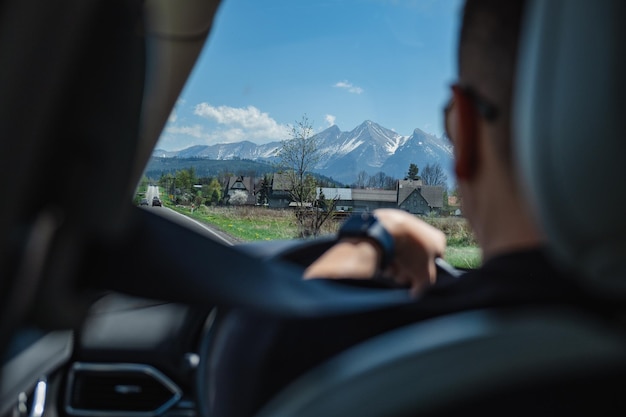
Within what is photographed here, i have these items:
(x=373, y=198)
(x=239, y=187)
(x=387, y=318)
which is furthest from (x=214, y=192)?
(x=387, y=318)

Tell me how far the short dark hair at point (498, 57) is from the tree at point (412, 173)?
1.39m

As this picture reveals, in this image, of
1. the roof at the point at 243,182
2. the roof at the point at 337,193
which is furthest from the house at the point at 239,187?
the roof at the point at 337,193

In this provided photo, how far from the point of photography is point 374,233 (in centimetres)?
184

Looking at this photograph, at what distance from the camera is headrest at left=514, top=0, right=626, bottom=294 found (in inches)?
37.8

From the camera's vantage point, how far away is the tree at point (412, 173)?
106 inches

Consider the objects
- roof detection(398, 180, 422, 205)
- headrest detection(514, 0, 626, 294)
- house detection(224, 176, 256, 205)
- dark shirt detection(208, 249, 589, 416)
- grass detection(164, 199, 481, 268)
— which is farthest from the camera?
house detection(224, 176, 256, 205)

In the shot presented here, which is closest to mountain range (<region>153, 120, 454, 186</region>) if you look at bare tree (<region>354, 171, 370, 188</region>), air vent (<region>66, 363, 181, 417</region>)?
bare tree (<region>354, 171, 370, 188</region>)

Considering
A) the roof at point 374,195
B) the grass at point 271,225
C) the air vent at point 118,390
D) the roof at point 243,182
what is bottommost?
the air vent at point 118,390

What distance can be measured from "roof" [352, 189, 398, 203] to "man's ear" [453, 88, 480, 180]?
1.18m

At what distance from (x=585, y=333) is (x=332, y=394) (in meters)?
0.39

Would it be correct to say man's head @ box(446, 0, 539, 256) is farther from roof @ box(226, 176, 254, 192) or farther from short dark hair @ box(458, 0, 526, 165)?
roof @ box(226, 176, 254, 192)

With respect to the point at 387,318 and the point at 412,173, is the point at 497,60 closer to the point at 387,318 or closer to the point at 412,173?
the point at 387,318

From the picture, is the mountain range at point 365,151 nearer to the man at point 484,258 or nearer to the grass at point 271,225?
the grass at point 271,225

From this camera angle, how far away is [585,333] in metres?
0.98
